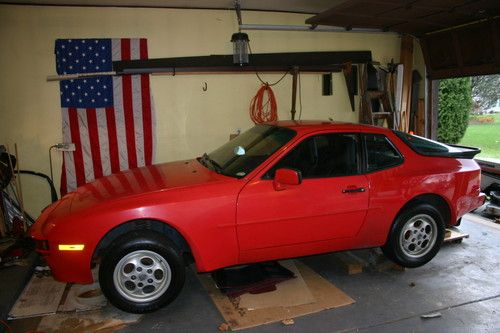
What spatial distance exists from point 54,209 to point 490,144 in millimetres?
7790

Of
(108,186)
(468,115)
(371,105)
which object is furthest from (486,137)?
(108,186)

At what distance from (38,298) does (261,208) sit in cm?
215

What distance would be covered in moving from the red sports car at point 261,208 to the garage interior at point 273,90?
0.38 m

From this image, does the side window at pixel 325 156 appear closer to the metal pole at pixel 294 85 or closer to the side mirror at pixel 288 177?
the side mirror at pixel 288 177

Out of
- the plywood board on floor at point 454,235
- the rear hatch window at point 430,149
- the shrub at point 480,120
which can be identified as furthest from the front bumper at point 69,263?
the shrub at point 480,120

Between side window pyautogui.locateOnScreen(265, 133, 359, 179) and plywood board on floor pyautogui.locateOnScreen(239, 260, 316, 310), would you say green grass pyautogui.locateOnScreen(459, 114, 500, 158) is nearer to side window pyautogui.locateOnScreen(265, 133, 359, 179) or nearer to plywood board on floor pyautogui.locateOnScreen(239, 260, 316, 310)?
side window pyautogui.locateOnScreen(265, 133, 359, 179)

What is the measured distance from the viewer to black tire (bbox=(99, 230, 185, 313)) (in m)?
2.95

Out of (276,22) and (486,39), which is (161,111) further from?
(486,39)

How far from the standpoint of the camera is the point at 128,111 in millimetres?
5508

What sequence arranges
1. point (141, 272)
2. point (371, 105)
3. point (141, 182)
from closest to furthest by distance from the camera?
point (141, 272) < point (141, 182) < point (371, 105)

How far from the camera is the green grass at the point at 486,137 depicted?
7.37 m

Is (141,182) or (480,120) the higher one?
(480,120)

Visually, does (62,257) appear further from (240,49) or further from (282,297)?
(240,49)

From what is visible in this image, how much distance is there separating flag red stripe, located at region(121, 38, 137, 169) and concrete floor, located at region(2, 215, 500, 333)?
2.41 meters
